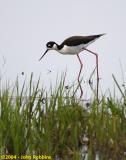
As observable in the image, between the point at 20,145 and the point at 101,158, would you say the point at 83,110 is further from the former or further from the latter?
the point at 101,158

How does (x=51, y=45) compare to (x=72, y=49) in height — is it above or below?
above

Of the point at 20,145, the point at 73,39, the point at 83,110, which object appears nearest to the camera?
the point at 20,145

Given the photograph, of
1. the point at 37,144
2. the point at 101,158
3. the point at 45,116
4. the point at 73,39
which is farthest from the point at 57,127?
the point at 73,39

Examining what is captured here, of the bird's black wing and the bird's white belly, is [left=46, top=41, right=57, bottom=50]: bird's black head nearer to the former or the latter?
the bird's white belly

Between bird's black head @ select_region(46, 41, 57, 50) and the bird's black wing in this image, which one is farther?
bird's black head @ select_region(46, 41, 57, 50)

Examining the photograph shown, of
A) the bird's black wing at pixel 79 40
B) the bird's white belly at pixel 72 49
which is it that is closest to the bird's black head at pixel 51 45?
the bird's white belly at pixel 72 49

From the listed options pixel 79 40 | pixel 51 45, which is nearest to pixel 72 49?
pixel 79 40

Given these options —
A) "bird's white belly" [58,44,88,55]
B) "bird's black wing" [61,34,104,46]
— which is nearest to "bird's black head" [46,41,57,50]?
"bird's white belly" [58,44,88,55]

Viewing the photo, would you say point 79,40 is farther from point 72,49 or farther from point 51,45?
point 51,45

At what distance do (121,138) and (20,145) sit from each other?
100 centimetres

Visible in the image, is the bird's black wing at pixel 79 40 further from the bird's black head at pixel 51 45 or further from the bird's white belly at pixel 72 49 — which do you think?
the bird's black head at pixel 51 45

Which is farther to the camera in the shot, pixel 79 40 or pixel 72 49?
pixel 72 49

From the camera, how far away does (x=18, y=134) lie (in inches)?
A: 182

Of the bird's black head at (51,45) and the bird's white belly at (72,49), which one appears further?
the bird's black head at (51,45)
